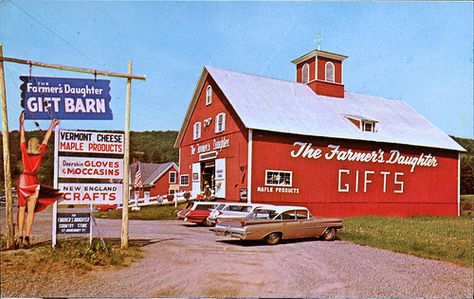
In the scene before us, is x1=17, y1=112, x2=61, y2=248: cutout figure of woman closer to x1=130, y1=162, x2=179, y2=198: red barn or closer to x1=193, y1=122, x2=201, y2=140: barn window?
x1=193, y1=122, x2=201, y2=140: barn window

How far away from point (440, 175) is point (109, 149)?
943 inches

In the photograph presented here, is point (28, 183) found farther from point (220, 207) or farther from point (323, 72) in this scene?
point (323, 72)

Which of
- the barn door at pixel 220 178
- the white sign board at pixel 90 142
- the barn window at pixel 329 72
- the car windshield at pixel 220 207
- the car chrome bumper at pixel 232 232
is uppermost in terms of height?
the barn window at pixel 329 72

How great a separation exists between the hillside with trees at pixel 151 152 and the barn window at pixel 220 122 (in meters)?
9.46

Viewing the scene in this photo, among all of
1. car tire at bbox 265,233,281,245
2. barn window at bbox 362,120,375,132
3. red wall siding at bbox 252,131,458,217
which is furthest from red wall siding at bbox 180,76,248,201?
barn window at bbox 362,120,375,132

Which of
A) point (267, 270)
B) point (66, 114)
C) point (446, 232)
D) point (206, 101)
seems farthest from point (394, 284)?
point (206, 101)

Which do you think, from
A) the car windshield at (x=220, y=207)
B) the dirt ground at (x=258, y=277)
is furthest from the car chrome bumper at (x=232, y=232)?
the car windshield at (x=220, y=207)

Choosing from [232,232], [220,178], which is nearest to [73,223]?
[232,232]

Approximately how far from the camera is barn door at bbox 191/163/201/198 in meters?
26.8

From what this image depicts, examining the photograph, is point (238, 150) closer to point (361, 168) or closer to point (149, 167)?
point (361, 168)

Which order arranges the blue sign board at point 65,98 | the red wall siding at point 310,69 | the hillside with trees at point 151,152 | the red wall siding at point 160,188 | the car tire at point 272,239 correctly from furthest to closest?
the red wall siding at point 160,188
the red wall siding at point 310,69
the car tire at point 272,239
the hillside with trees at point 151,152
the blue sign board at point 65,98

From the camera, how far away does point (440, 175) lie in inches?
1121

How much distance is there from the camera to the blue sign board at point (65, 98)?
1014cm

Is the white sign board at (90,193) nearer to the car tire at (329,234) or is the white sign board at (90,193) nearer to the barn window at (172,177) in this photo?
the car tire at (329,234)
